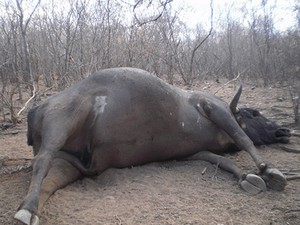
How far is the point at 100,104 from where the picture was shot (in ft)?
10.8

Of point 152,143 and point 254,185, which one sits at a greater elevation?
point 152,143

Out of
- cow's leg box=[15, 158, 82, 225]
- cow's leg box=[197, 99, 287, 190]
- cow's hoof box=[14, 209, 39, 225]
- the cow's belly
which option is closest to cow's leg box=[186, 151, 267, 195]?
the cow's belly

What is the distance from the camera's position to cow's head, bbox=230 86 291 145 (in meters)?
4.41

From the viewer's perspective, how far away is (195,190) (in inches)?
118

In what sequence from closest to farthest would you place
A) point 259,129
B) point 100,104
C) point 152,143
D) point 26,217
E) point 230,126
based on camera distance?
point 26,217
point 100,104
point 152,143
point 230,126
point 259,129

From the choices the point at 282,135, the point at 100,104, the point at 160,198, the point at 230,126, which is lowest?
the point at 160,198

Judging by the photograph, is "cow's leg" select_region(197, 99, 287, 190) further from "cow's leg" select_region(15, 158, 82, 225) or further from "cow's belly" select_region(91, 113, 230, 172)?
"cow's leg" select_region(15, 158, 82, 225)

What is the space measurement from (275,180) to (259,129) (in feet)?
4.89

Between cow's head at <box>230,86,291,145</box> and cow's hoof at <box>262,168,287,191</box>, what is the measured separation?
1339mm

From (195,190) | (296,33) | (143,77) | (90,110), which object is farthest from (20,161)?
(296,33)

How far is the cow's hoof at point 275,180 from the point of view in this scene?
3.02 meters

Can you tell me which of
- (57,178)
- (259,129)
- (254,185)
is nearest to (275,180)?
(254,185)

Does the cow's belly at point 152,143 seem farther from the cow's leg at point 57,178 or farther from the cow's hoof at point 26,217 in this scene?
the cow's hoof at point 26,217

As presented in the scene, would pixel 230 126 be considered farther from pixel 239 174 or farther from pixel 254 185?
pixel 254 185
